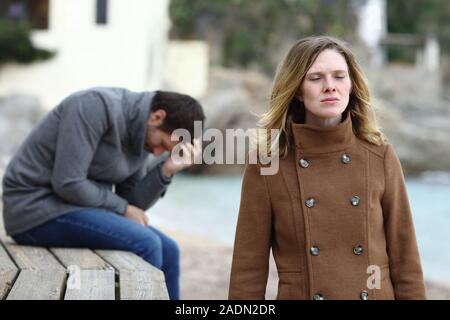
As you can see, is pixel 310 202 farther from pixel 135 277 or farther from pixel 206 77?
pixel 206 77

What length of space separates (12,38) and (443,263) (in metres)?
11.9

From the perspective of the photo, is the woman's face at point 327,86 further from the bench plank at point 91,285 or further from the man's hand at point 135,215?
the man's hand at point 135,215

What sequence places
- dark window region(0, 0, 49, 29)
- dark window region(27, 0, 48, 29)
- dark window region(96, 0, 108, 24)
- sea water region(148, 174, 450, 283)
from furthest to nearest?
dark window region(27, 0, 48, 29), dark window region(0, 0, 49, 29), dark window region(96, 0, 108, 24), sea water region(148, 174, 450, 283)

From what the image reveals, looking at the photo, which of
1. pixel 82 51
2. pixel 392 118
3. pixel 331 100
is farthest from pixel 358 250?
pixel 392 118

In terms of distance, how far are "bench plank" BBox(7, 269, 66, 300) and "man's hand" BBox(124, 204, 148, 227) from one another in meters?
0.77

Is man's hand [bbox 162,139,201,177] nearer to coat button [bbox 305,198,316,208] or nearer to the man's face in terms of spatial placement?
the man's face

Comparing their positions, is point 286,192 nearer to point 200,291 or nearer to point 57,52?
point 200,291

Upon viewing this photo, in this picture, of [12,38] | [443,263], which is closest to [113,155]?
[443,263]

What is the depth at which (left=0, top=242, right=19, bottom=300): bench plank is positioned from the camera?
8.04ft

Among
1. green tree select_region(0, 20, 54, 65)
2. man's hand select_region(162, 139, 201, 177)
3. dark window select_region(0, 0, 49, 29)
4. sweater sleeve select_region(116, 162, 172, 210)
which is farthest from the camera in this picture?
dark window select_region(0, 0, 49, 29)

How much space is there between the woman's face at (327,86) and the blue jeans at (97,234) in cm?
126

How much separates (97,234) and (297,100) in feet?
4.23

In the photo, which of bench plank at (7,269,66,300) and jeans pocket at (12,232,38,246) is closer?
bench plank at (7,269,66,300)

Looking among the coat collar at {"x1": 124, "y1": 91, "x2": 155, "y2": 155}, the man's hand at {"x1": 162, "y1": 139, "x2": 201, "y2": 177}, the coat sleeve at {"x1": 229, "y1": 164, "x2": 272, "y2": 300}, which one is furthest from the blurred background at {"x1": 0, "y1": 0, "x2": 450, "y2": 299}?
the coat sleeve at {"x1": 229, "y1": 164, "x2": 272, "y2": 300}
